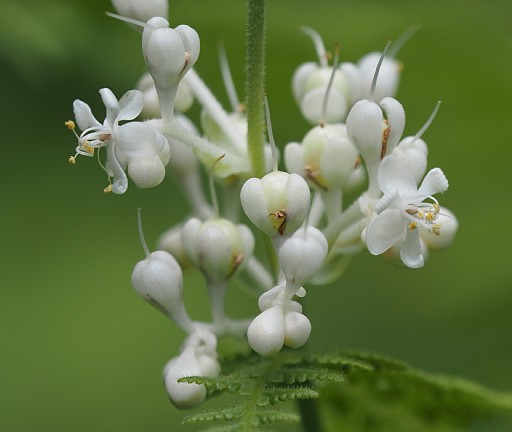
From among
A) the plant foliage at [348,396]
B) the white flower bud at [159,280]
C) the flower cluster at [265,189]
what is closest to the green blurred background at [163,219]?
the plant foliage at [348,396]

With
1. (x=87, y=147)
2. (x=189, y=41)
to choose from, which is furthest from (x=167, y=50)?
(x=87, y=147)

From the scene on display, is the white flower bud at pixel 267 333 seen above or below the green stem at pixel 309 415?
below

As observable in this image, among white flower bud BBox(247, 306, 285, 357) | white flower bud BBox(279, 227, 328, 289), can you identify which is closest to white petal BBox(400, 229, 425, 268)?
white flower bud BBox(279, 227, 328, 289)

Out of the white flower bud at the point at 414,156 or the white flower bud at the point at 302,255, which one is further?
the white flower bud at the point at 414,156

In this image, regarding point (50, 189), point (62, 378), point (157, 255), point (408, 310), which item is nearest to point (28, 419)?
point (62, 378)

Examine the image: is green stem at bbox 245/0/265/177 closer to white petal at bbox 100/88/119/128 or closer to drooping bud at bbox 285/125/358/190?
drooping bud at bbox 285/125/358/190

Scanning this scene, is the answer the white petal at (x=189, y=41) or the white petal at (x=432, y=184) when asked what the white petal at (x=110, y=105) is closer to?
the white petal at (x=189, y=41)
